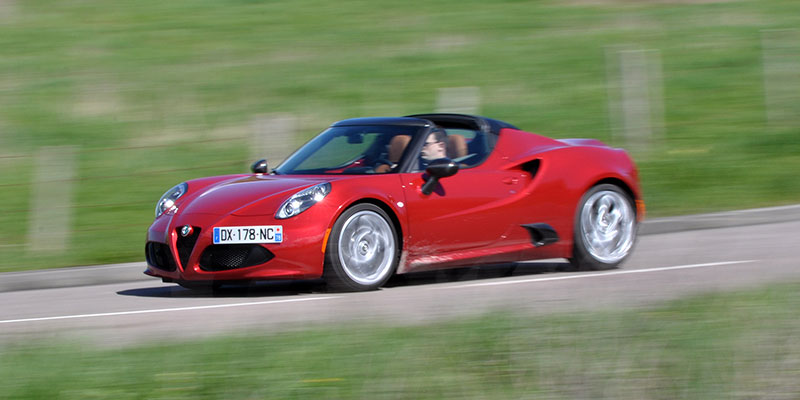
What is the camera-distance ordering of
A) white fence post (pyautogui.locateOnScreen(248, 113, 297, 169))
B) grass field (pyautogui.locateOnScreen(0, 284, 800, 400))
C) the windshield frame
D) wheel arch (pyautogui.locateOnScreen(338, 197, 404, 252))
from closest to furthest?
grass field (pyautogui.locateOnScreen(0, 284, 800, 400))
wheel arch (pyautogui.locateOnScreen(338, 197, 404, 252))
the windshield frame
white fence post (pyautogui.locateOnScreen(248, 113, 297, 169))

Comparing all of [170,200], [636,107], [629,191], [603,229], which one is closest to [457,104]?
[636,107]

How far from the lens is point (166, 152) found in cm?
1516

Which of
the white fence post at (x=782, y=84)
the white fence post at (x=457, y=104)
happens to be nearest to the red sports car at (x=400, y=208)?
the white fence post at (x=457, y=104)

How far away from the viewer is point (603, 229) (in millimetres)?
8812

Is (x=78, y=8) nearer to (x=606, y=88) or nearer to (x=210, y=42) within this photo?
(x=210, y=42)

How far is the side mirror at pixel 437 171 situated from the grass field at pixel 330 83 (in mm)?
4050

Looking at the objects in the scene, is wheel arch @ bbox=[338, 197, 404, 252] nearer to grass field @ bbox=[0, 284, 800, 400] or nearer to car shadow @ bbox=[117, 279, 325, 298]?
car shadow @ bbox=[117, 279, 325, 298]

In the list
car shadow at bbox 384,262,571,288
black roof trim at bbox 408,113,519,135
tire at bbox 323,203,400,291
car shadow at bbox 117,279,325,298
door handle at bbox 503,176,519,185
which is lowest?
car shadow at bbox 384,262,571,288

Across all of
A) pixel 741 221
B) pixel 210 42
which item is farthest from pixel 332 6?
pixel 741 221

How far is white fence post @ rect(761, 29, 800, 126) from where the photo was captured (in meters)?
16.1

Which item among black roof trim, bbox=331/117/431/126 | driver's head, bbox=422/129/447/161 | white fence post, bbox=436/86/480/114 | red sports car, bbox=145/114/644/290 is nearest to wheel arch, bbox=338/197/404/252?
red sports car, bbox=145/114/644/290

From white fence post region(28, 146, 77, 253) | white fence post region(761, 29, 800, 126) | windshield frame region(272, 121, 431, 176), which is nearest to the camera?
windshield frame region(272, 121, 431, 176)

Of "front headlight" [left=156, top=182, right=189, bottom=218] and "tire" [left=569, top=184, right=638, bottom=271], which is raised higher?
"front headlight" [left=156, top=182, right=189, bottom=218]

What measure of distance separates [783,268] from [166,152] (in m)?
9.56
